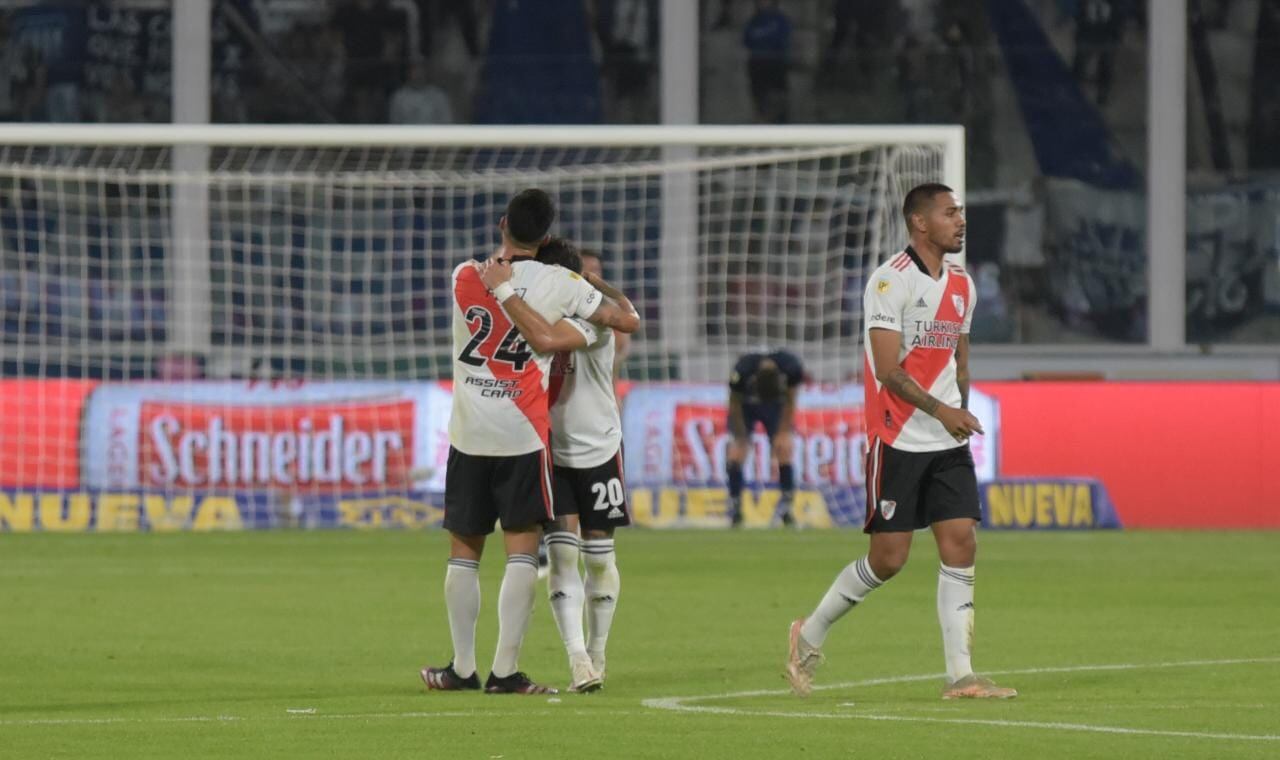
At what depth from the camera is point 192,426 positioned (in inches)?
805

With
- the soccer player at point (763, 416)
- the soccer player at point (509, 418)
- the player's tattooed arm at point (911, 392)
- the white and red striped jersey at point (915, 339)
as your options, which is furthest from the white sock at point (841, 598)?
the soccer player at point (763, 416)

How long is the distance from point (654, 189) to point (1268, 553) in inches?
526

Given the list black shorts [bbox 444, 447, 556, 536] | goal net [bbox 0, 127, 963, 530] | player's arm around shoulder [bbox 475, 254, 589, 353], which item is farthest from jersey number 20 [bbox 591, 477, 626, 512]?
goal net [bbox 0, 127, 963, 530]

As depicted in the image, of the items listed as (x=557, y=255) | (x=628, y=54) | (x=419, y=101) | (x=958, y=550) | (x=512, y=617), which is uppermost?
(x=628, y=54)

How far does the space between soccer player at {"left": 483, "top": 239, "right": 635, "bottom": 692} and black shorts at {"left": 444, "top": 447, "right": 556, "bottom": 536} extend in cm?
37

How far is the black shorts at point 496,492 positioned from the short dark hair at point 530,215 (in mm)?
806

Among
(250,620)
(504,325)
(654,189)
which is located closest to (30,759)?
(504,325)

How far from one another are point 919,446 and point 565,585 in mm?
1508

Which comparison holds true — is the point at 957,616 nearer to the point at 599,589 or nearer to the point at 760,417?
the point at 599,589

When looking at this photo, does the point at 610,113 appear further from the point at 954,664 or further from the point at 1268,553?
the point at 954,664

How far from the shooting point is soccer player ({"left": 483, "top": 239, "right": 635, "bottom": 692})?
9.38 m

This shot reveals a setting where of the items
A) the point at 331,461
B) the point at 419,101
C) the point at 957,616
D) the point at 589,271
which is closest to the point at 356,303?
the point at 419,101

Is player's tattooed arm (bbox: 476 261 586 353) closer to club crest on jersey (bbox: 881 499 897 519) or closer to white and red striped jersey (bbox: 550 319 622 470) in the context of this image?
white and red striped jersey (bbox: 550 319 622 470)

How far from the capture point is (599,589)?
9.53 m
